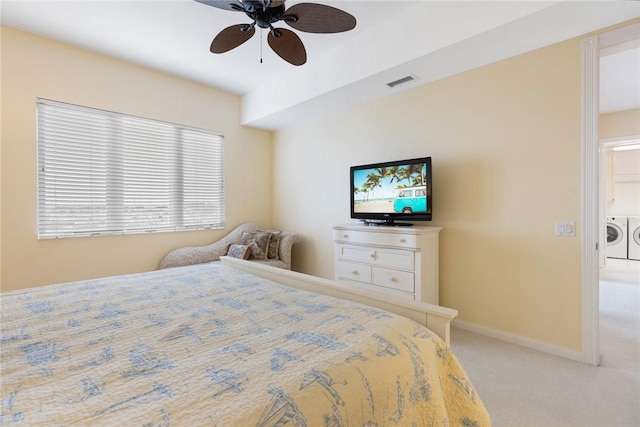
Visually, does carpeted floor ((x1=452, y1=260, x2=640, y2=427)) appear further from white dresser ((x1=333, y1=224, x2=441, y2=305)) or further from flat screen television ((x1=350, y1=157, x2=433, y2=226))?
flat screen television ((x1=350, y1=157, x2=433, y2=226))

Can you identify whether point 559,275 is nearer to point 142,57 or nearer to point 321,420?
point 321,420

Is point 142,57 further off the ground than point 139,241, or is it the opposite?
point 142,57

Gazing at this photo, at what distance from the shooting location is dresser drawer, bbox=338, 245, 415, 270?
2.71 meters

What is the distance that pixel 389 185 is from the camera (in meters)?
3.06

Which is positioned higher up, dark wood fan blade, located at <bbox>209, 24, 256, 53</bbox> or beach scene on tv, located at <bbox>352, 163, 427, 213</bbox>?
dark wood fan blade, located at <bbox>209, 24, 256, 53</bbox>

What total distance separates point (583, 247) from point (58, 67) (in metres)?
5.01

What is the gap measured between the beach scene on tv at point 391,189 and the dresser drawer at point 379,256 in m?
0.44

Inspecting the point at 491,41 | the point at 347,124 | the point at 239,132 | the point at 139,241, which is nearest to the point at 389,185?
the point at 347,124

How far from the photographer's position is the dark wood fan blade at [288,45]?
6.36ft

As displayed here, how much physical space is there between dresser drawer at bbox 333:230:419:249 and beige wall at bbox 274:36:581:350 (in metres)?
0.51

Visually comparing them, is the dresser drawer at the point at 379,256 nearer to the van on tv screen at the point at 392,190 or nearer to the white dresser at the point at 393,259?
the white dresser at the point at 393,259

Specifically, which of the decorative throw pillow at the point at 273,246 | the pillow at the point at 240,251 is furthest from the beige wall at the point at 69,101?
the decorative throw pillow at the point at 273,246

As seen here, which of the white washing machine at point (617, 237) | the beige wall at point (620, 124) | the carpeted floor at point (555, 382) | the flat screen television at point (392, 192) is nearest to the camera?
the carpeted floor at point (555, 382)

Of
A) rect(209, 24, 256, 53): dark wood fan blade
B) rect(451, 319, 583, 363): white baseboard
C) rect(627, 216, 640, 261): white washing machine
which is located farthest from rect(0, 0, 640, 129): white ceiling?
rect(627, 216, 640, 261): white washing machine
